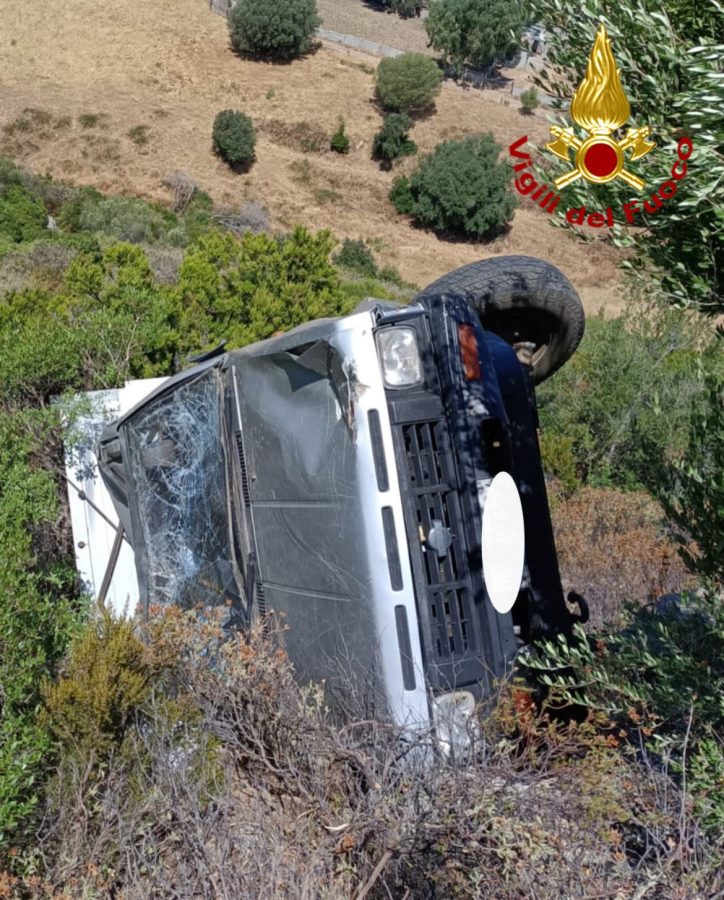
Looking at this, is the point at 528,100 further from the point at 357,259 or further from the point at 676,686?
the point at 676,686

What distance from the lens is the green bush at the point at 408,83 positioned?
145 feet

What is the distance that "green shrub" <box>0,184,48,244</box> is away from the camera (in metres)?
27.3

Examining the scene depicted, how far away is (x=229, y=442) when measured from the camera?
167 inches

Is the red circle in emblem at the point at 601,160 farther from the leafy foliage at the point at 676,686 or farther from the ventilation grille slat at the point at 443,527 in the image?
the leafy foliage at the point at 676,686

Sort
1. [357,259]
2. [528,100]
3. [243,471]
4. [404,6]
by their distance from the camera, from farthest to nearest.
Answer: [404,6] < [528,100] < [357,259] < [243,471]

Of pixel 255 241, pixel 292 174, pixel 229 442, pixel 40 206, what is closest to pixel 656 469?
pixel 229 442

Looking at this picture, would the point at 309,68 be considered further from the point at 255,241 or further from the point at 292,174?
the point at 255,241

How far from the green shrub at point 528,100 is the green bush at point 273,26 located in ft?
42.1

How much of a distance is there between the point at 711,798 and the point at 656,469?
117cm

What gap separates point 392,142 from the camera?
42.0 meters

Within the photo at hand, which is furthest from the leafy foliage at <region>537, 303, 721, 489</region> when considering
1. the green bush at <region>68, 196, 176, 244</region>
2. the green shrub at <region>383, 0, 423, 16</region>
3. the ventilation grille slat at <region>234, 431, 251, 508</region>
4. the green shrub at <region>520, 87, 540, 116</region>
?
the green shrub at <region>383, 0, 423, 16</region>

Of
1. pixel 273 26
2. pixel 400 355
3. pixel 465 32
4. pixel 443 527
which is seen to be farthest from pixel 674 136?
pixel 465 32

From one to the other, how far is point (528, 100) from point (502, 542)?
46039 millimetres

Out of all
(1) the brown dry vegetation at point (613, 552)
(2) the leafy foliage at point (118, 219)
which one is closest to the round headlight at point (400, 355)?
(1) the brown dry vegetation at point (613, 552)
